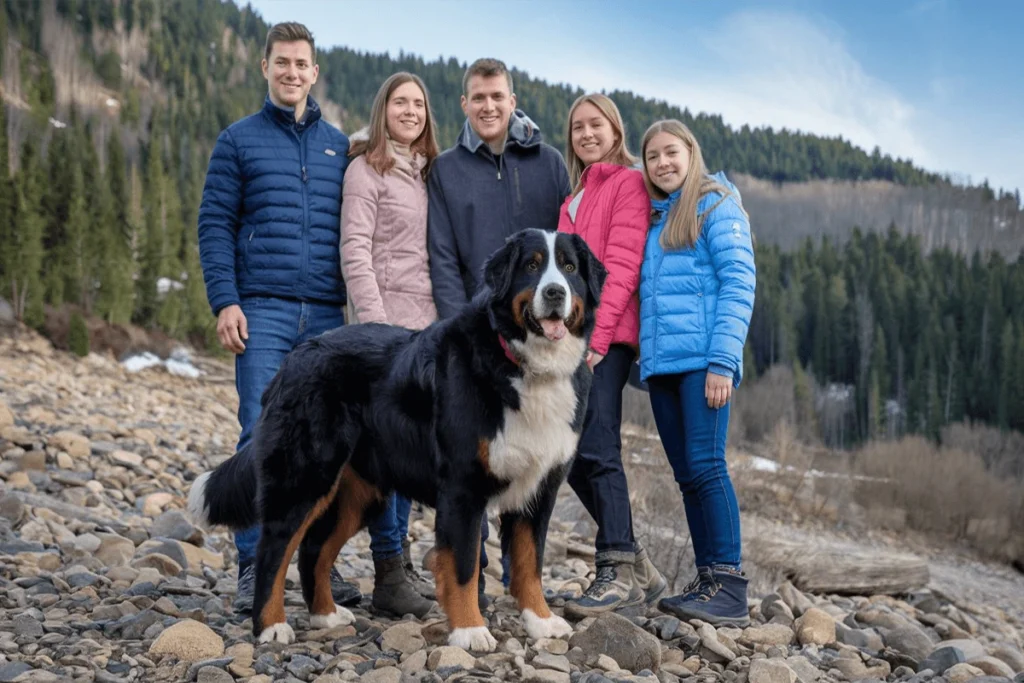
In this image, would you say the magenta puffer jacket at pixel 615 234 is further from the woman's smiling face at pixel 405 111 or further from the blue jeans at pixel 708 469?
the woman's smiling face at pixel 405 111

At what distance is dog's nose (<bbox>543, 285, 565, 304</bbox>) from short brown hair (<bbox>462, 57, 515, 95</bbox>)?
5.75ft

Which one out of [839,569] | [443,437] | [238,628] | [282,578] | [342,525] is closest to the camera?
[443,437]

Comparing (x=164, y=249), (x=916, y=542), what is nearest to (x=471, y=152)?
(x=916, y=542)

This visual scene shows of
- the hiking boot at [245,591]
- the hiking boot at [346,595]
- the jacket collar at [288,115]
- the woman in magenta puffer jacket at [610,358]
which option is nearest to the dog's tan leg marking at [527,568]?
the woman in magenta puffer jacket at [610,358]

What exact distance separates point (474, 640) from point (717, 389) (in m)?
1.71

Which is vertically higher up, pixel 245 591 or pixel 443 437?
pixel 443 437

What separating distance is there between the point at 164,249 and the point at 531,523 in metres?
40.9

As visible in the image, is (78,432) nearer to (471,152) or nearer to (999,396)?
(471,152)

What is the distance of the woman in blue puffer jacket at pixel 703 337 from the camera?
4.57m

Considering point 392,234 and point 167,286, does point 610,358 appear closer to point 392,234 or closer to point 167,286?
point 392,234

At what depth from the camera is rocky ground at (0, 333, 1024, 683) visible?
3758 mm

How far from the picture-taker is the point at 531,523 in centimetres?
416

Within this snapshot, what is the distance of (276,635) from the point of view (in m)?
4.15

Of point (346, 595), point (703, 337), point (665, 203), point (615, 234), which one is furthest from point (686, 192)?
point (346, 595)
